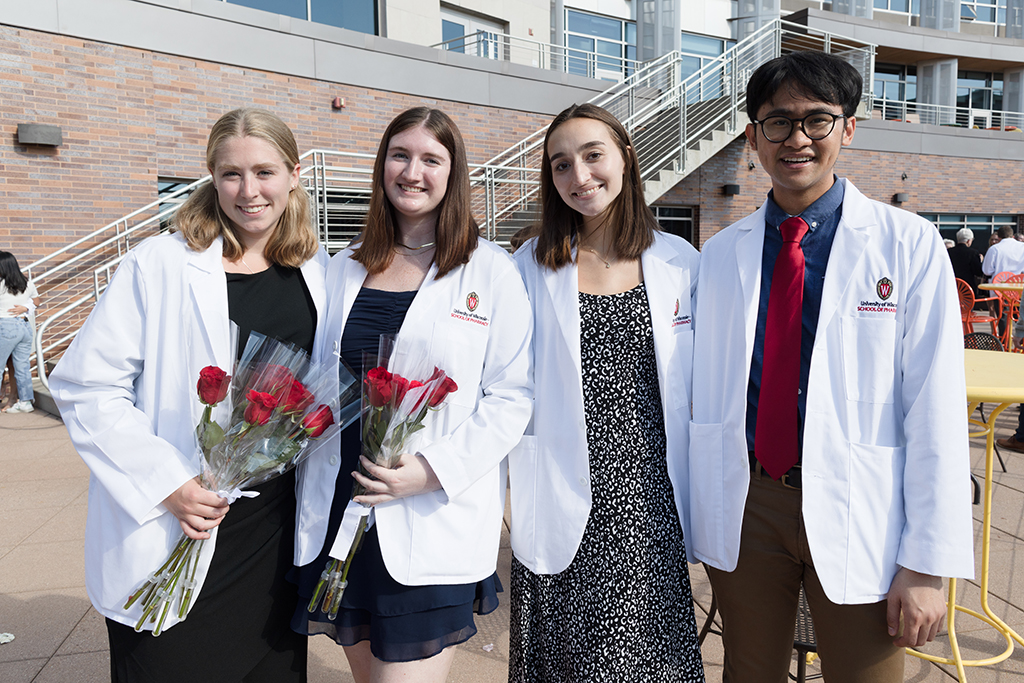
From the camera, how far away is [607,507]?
216cm

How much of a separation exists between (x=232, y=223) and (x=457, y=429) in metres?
0.99

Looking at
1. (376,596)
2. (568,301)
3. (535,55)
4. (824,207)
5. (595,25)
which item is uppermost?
(595,25)

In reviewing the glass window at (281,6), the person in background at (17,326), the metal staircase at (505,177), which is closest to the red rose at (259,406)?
the metal staircase at (505,177)

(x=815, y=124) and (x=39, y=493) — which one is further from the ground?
(x=815, y=124)

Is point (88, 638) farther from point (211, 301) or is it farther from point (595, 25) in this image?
point (595, 25)

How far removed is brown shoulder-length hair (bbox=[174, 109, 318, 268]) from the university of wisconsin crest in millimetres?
1732

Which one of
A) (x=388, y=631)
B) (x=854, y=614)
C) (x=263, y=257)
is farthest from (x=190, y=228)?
(x=854, y=614)

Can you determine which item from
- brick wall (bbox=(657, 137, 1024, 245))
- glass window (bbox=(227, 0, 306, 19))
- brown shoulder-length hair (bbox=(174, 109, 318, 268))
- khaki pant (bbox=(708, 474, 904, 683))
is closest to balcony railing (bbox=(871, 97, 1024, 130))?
brick wall (bbox=(657, 137, 1024, 245))

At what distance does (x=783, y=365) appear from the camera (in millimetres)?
1945

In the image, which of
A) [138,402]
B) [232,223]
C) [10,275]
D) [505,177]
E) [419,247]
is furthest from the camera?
[505,177]

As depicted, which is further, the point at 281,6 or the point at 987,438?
the point at 281,6

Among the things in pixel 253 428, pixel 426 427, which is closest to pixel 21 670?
pixel 253 428

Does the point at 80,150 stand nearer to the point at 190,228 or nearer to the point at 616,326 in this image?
the point at 190,228

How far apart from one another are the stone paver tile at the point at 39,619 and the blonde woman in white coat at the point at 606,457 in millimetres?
2597
